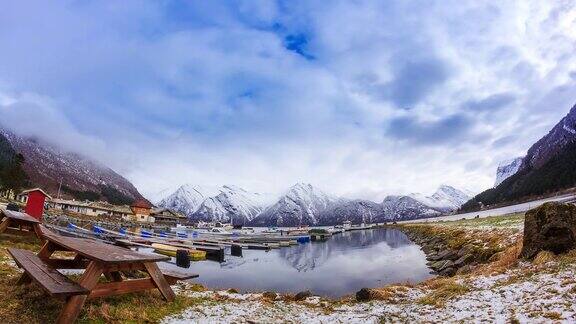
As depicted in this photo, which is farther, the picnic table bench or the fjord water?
the fjord water

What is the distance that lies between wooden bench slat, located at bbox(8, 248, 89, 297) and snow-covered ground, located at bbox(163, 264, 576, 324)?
2.43m

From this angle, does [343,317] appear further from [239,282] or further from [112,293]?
[239,282]

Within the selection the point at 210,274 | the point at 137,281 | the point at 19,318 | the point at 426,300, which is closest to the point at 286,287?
the point at 210,274

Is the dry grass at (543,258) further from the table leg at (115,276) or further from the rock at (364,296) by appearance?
the table leg at (115,276)

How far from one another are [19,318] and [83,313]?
119 centimetres

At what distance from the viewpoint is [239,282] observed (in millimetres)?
29844

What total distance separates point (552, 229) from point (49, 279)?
17612mm

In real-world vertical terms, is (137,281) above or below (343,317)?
above

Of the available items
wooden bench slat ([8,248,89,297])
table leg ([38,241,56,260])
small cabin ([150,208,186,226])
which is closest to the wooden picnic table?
table leg ([38,241,56,260])

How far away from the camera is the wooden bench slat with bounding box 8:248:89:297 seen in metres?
7.34

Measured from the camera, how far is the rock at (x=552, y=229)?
1450cm

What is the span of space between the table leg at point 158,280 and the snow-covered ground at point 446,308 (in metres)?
0.79

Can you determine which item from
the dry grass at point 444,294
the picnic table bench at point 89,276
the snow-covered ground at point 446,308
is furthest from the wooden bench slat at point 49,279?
the dry grass at point 444,294

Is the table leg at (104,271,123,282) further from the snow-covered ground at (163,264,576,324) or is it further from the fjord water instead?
the fjord water
